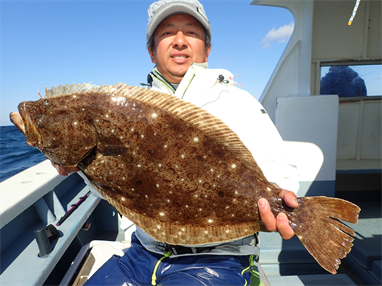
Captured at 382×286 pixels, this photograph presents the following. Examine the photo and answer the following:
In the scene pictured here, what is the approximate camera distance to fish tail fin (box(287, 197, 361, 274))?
1.48 m

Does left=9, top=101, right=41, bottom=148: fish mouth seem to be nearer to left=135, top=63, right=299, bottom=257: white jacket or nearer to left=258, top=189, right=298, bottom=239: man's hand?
left=135, top=63, right=299, bottom=257: white jacket

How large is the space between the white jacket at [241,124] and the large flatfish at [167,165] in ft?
0.85

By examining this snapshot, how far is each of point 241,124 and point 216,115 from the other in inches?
8.9

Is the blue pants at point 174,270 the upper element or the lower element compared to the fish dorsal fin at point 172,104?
lower

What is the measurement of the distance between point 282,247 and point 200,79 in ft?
11.2

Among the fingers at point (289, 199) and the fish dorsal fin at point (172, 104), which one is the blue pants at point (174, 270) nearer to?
the fingers at point (289, 199)

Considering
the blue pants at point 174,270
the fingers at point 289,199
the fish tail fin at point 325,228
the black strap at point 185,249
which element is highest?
the fingers at point 289,199

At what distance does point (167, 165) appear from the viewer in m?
1.48

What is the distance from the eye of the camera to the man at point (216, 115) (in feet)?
5.82

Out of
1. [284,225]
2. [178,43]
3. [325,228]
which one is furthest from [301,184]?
[178,43]

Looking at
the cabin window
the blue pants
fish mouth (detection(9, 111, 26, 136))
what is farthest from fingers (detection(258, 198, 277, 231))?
the cabin window

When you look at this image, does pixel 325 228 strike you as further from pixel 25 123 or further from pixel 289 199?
pixel 25 123

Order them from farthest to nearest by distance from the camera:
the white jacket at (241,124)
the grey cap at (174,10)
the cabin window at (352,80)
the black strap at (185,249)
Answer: the cabin window at (352,80) → the grey cap at (174,10) → the black strap at (185,249) → the white jacket at (241,124)

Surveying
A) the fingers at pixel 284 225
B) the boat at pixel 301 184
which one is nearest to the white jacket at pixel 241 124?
the fingers at pixel 284 225
